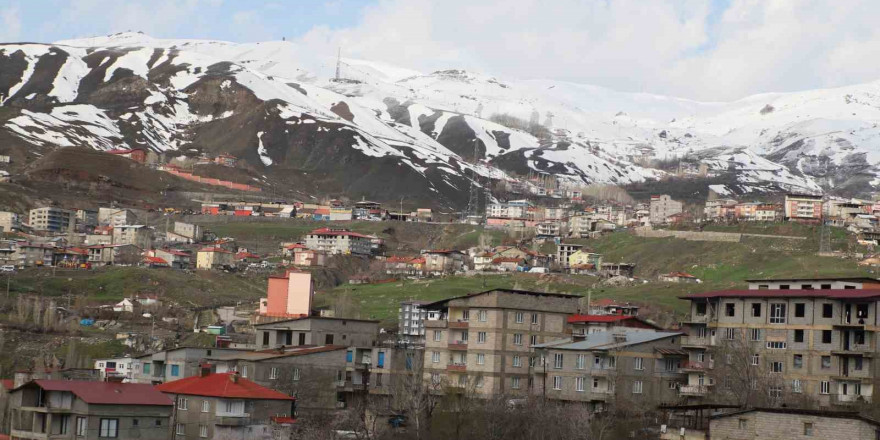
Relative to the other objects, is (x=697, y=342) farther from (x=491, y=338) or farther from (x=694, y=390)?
(x=491, y=338)

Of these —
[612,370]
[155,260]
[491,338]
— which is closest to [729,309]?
[612,370]

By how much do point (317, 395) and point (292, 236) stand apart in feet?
440

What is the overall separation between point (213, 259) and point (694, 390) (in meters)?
109

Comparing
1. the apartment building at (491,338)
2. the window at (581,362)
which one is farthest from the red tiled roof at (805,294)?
the apartment building at (491,338)

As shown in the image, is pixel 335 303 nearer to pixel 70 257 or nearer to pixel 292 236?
pixel 70 257

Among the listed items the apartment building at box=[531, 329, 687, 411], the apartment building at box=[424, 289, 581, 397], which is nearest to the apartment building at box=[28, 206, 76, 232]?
the apartment building at box=[424, 289, 581, 397]

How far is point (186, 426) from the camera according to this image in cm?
5219

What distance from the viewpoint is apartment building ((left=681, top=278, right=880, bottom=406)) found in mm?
58375

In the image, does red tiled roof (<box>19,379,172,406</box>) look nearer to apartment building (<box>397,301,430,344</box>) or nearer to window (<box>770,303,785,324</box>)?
window (<box>770,303,785,324</box>)

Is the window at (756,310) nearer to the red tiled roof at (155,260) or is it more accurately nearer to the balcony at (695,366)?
the balcony at (695,366)

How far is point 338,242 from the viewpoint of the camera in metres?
182

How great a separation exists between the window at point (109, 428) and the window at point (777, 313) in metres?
28.0

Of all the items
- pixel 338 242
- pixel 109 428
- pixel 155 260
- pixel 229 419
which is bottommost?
pixel 109 428

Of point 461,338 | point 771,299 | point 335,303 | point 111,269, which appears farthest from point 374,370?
point 111,269
